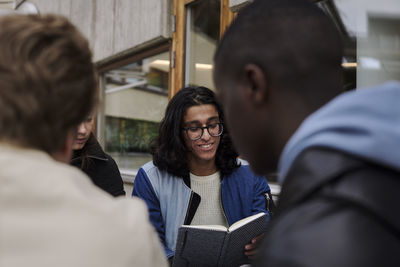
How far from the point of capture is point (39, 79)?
68 cm

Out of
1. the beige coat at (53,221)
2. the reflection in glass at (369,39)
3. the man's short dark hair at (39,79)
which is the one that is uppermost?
the reflection in glass at (369,39)

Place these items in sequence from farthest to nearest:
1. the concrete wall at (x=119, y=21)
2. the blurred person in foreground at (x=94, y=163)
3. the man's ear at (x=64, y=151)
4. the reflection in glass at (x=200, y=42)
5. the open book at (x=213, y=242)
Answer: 1. the concrete wall at (x=119, y=21)
2. the reflection in glass at (x=200, y=42)
3. the blurred person in foreground at (x=94, y=163)
4. the open book at (x=213, y=242)
5. the man's ear at (x=64, y=151)

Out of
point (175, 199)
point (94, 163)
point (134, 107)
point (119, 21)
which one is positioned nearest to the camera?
point (175, 199)

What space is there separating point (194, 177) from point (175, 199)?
0.20 meters

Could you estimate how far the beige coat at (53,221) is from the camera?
0.63m

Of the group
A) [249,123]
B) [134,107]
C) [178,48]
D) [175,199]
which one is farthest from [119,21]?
[249,123]

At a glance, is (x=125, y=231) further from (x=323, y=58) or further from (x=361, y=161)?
(x=323, y=58)

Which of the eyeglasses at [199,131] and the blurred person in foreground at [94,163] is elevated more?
the eyeglasses at [199,131]

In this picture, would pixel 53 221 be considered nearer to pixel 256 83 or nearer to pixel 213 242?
pixel 256 83

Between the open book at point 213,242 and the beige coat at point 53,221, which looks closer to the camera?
the beige coat at point 53,221

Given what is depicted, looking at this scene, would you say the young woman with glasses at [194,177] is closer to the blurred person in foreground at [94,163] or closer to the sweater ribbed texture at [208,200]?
the sweater ribbed texture at [208,200]

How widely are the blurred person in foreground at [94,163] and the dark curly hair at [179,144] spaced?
1.15ft

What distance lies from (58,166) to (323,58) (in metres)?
0.64

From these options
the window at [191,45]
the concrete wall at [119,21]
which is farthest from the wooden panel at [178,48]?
the concrete wall at [119,21]
